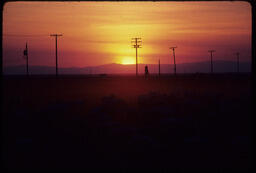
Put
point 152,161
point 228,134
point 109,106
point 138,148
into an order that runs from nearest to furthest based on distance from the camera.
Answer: point 152,161 < point 138,148 < point 228,134 < point 109,106

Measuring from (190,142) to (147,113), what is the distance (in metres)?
4.56

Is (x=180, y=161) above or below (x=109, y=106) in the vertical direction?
below

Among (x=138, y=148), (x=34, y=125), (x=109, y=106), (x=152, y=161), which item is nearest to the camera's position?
(x=152, y=161)

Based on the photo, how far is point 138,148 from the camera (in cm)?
1085

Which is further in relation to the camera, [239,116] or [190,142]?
[239,116]

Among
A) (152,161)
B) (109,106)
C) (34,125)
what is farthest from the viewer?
(109,106)

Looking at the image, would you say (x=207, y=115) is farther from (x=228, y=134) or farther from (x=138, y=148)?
Answer: (x=138, y=148)

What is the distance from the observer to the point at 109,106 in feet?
58.9

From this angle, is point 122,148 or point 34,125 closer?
point 122,148

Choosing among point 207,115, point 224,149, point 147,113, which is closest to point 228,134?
point 224,149

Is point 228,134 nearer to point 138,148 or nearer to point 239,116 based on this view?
point 239,116

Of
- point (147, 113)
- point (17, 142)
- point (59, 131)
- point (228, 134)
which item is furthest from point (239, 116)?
point (17, 142)

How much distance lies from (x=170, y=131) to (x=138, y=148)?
2302mm

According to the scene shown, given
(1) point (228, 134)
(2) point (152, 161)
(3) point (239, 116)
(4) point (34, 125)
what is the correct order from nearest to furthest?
(2) point (152, 161)
(1) point (228, 134)
(4) point (34, 125)
(3) point (239, 116)
